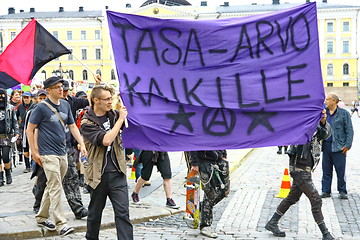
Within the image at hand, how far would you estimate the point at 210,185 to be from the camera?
655cm

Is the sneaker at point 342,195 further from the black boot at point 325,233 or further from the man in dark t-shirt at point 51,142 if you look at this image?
the man in dark t-shirt at point 51,142

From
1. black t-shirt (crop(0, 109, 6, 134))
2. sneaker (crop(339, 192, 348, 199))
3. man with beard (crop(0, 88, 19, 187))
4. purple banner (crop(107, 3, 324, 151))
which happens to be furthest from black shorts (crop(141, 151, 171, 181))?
black t-shirt (crop(0, 109, 6, 134))

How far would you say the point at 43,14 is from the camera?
3991 inches

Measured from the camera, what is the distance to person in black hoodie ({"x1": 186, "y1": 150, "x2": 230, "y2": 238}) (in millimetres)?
6496

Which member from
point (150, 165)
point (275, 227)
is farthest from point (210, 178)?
point (150, 165)

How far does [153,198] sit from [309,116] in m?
3.87

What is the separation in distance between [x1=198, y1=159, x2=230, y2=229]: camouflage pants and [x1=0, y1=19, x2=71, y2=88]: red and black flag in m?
2.37

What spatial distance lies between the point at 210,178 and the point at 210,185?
11 centimetres

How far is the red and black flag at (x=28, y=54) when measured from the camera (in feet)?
22.7

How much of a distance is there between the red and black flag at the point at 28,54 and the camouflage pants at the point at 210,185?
7.78ft

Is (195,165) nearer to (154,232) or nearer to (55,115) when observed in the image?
(154,232)

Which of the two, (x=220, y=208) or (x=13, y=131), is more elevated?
(x=13, y=131)

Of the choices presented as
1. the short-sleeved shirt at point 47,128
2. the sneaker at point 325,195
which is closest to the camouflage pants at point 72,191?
the short-sleeved shirt at point 47,128

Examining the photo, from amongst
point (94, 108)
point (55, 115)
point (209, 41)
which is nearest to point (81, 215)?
point (55, 115)
